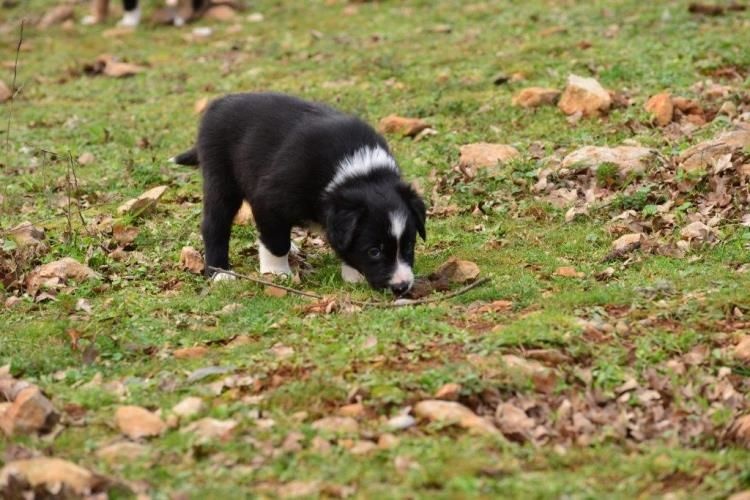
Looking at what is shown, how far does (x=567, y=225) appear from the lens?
331 inches

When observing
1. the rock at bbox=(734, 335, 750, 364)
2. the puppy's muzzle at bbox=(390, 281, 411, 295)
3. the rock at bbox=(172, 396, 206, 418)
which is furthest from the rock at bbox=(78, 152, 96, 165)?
the rock at bbox=(734, 335, 750, 364)

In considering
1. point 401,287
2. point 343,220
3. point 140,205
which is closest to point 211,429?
point 401,287

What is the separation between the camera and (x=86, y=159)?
11.2 metres

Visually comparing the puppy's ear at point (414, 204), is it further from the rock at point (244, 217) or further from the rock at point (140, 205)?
the rock at point (140, 205)

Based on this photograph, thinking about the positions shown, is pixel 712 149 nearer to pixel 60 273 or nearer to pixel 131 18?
pixel 60 273

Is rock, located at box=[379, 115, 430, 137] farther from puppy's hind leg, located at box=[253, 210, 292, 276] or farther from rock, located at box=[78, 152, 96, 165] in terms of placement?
puppy's hind leg, located at box=[253, 210, 292, 276]

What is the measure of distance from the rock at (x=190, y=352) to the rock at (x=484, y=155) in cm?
384

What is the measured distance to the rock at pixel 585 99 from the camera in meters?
10.5

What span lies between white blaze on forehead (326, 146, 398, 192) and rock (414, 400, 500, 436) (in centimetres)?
235

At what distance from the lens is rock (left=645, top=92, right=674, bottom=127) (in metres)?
10.1

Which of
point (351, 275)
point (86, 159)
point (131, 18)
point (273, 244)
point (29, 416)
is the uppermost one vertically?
point (29, 416)

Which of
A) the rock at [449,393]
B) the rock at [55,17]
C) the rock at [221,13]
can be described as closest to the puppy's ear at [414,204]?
the rock at [449,393]

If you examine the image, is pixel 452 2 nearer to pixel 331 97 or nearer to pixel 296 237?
pixel 331 97

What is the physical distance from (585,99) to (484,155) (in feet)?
4.79
